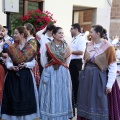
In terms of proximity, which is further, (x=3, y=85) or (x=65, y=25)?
(x=65, y=25)

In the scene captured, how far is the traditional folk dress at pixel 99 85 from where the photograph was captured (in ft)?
13.0

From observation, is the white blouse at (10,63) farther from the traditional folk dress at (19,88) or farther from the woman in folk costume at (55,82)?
the woman in folk costume at (55,82)

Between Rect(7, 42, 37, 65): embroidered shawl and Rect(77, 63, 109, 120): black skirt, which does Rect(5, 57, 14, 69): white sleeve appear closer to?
Rect(7, 42, 37, 65): embroidered shawl

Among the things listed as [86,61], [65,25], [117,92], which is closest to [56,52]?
[86,61]

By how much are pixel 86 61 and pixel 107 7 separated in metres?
7.94

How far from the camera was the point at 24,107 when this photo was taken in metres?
4.13

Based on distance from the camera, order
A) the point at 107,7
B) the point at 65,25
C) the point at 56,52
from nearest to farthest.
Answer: the point at 56,52, the point at 65,25, the point at 107,7

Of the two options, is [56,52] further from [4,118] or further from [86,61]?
[4,118]

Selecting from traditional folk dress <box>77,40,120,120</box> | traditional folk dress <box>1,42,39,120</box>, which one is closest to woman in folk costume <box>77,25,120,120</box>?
traditional folk dress <box>77,40,120,120</box>

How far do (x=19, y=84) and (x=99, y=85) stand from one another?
1178mm

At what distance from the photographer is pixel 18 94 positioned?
4125mm

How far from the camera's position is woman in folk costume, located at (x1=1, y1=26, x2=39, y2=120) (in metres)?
4.11

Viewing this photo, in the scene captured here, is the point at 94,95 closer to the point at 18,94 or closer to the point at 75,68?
the point at 18,94

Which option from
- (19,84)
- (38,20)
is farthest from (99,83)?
(38,20)
